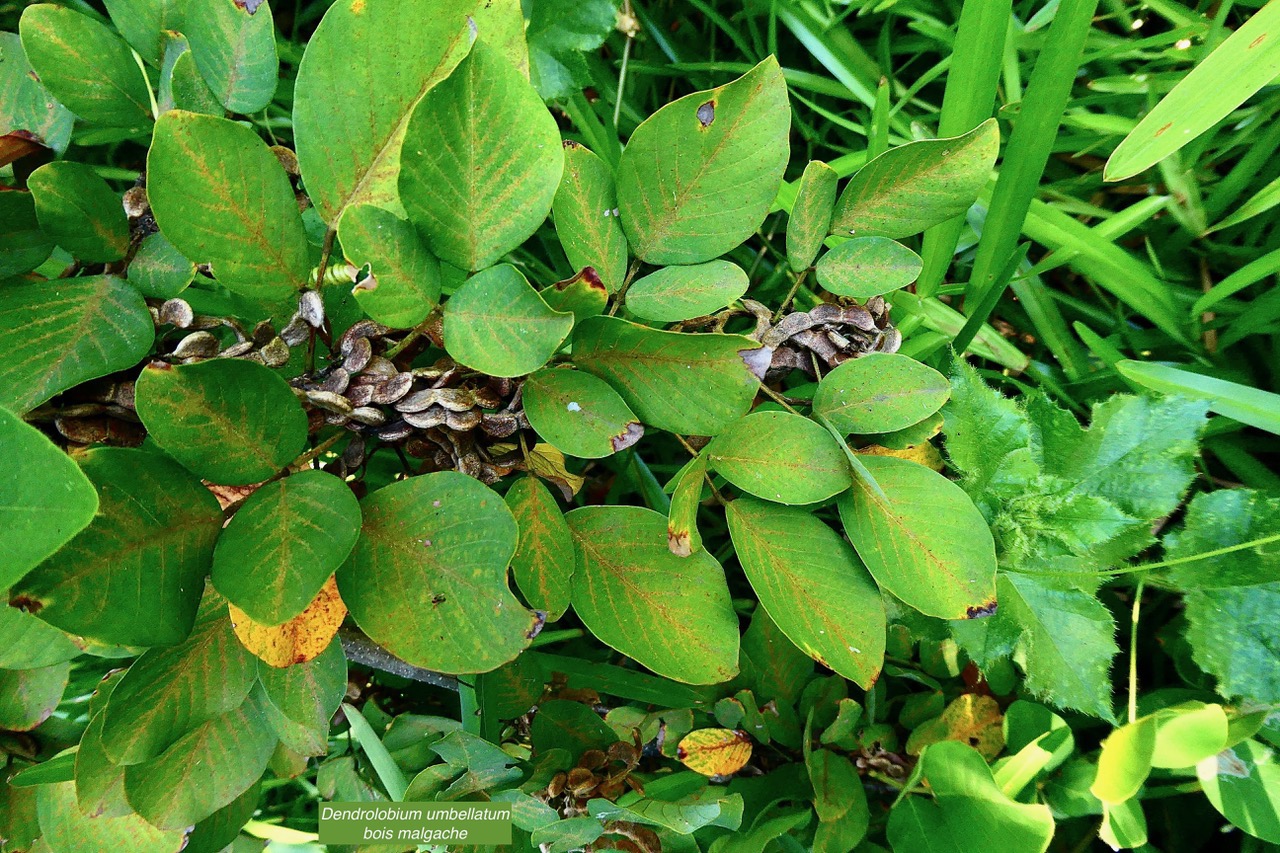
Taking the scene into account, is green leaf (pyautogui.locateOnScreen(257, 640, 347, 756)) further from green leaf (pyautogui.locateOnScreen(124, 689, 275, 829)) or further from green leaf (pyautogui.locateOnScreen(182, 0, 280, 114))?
green leaf (pyautogui.locateOnScreen(182, 0, 280, 114))

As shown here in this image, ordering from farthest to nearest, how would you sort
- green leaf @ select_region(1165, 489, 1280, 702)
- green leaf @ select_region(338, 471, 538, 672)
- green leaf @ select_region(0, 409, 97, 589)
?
green leaf @ select_region(1165, 489, 1280, 702), green leaf @ select_region(338, 471, 538, 672), green leaf @ select_region(0, 409, 97, 589)

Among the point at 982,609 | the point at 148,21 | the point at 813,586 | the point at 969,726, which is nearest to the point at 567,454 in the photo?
the point at 813,586

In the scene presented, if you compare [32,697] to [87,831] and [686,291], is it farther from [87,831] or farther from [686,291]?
[686,291]

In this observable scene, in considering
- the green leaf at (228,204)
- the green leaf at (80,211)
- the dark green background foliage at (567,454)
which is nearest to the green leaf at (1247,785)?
the dark green background foliage at (567,454)

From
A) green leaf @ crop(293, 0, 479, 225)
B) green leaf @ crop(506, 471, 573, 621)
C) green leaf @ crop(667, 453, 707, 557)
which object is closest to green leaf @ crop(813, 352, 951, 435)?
green leaf @ crop(667, 453, 707, 557)

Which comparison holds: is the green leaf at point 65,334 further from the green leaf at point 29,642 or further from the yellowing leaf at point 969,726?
the yellowing leaf at point 969,726

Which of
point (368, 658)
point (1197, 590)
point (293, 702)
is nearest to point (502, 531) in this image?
point (293, 702)

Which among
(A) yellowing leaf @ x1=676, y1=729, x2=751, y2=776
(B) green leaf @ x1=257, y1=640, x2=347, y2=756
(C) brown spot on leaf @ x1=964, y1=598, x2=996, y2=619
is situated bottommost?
(A) yellowing leaf @ x1=676, y1=729, x2=751, y2=776
